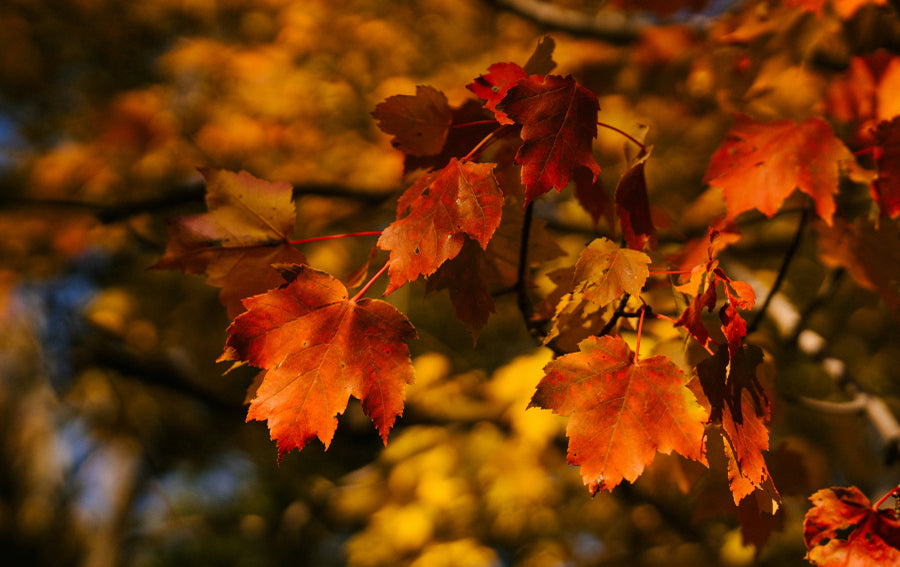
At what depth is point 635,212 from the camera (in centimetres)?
93

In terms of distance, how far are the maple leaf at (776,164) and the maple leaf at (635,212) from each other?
0.39m

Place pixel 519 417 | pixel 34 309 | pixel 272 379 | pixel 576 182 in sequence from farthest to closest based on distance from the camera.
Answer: pixel 34 309 < pixel 519 417 < pixel 576 182 < pixel 272 379

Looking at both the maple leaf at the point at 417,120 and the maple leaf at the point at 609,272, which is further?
the maple leaf at the point at 417,120

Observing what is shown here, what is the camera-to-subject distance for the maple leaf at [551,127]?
802 millimetres

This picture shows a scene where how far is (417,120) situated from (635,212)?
419 mm

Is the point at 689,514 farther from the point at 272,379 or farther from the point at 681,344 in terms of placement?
the point at 272,379

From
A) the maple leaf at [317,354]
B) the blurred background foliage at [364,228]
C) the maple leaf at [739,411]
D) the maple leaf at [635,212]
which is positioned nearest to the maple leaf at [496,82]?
the maple leaf at [635,212]

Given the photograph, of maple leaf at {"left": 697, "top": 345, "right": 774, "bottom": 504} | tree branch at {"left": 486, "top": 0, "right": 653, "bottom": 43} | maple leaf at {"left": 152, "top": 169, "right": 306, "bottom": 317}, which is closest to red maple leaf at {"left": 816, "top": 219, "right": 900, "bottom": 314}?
maple leaf at {"left": 697, "top": 345, "right": 774, "bottom": 504}

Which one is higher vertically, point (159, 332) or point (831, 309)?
point (831, 309)

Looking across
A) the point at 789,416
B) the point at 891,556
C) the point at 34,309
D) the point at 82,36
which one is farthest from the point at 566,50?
the point at 34,309

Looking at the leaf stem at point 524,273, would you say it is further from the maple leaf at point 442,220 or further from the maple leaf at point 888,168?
the maple leaf at point 888,168

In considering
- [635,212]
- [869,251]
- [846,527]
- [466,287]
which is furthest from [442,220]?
[869,251]

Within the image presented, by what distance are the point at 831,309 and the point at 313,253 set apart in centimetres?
383

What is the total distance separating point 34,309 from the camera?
6008 millimetres
